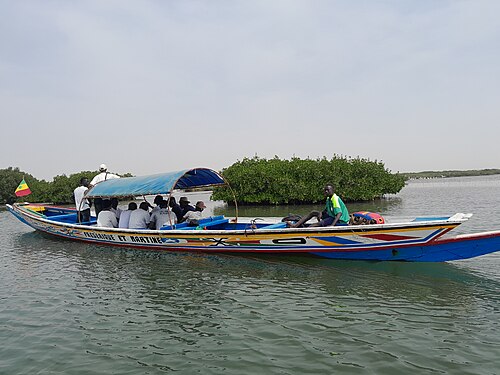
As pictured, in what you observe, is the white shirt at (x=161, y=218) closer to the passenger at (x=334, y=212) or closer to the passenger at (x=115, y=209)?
the passenger at (x=115, y=209)

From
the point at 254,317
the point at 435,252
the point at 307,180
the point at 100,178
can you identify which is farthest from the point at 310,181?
the point at 254,317

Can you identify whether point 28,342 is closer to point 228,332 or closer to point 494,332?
point 228,332

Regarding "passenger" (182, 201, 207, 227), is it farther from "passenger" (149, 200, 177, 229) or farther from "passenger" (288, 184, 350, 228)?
"passenger" (288, 184, 350, 228)

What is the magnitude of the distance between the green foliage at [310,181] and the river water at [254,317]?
21.2m

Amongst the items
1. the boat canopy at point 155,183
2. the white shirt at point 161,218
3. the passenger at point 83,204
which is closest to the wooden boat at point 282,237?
the boat canopy at point 155,183

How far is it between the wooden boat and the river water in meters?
0.34

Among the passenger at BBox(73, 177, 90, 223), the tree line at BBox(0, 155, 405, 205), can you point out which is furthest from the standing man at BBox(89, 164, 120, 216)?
the tree line at BBox(0, 155, 405, 205)

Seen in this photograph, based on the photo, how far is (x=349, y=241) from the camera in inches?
359

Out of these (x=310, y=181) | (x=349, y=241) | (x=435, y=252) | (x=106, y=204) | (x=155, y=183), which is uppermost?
(x=310, y=181)

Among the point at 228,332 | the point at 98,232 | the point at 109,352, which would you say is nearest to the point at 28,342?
the point at 109,352

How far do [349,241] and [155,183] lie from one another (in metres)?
6.03

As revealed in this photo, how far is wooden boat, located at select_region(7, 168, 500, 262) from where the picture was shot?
8.38m

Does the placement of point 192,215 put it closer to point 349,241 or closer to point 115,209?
point 115,209

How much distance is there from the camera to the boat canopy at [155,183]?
11719 mm
